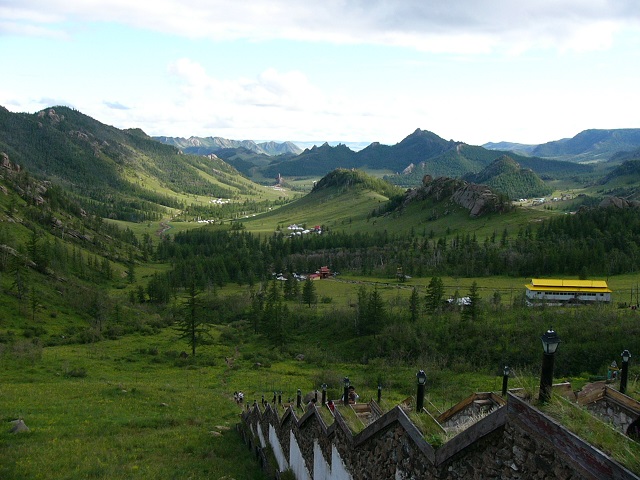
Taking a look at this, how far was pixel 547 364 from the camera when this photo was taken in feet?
24.4

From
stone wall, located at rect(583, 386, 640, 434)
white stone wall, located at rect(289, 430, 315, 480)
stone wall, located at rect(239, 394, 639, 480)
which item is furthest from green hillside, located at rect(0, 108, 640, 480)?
white stone wall, located at rect(289, 430, 315, 480)

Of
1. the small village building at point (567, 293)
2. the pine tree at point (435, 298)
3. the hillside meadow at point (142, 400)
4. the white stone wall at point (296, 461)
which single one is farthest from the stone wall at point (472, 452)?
the small village building at point (567, 293)

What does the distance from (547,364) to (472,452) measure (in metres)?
2.43

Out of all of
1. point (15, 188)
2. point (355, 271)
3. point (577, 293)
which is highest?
point (15, 188)

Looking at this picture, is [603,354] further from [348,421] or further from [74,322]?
[74,322]

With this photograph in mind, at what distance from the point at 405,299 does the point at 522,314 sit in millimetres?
29838

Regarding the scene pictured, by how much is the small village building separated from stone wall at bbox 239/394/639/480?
8405cm

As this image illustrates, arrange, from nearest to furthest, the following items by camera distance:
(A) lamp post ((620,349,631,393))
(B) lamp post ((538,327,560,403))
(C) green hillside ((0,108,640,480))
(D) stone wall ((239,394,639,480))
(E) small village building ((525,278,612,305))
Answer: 1. (D) stone wall ((239,394,639,480))
2. (B) lamp post ((538,327,560,403))
3. (A) lamp post ((620,349,631,393))
4. (C) green hillside ((0,108,640,480))
5. (E) small village building ((525,278,612,305))

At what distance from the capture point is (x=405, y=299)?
335ft

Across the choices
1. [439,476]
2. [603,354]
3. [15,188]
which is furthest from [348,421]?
[15,188]

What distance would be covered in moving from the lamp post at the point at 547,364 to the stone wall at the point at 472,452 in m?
0.37

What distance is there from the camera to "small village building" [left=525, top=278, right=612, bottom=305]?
8981 centimetres

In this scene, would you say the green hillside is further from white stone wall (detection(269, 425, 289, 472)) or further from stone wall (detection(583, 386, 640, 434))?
white stone wall (detection(269, 425, 289, 472))

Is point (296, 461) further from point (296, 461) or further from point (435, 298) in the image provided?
point (435, 298)
